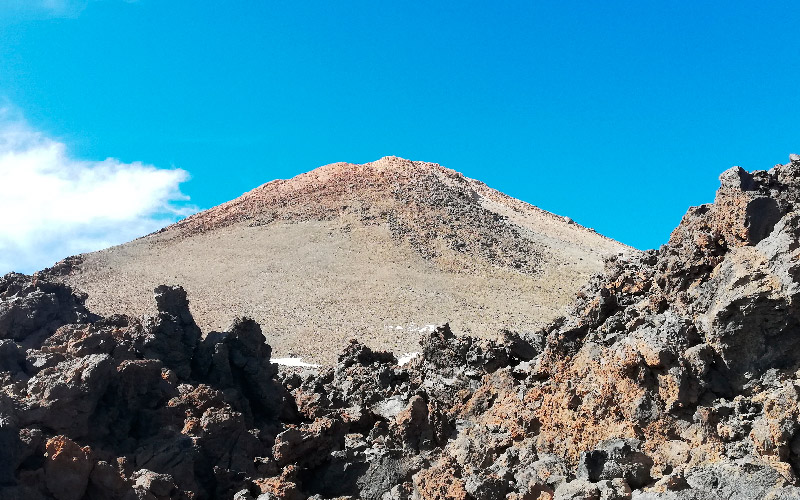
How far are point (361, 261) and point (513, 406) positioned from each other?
126 feet

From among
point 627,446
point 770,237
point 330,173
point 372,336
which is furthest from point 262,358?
point 330,173

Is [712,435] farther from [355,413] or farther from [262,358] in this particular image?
[262,358]

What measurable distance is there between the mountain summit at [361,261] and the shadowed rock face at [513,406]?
17.2 m

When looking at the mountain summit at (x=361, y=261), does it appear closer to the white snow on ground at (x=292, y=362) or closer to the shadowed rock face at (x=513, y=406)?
the white snow on ground at (x=292, y=362)

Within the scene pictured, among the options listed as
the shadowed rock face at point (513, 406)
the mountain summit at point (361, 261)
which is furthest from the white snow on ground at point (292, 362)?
the shadowed rock face at point (513, 406)

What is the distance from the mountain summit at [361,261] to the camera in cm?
3678

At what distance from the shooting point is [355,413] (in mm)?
11938

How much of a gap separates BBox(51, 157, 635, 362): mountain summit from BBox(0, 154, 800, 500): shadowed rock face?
56.6 ft

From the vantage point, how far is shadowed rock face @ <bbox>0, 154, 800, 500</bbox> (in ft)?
23.0

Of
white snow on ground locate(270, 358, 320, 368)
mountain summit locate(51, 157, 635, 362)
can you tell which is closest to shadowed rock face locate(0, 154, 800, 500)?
white snow on ground locate(270, 358, 320, 368)

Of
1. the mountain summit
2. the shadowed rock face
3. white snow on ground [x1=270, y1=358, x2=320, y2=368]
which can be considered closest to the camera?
the shadowed rock face

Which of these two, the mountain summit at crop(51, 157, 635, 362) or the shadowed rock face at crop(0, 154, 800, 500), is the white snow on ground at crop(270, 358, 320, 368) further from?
the shadowed rock face at crop(0, 154, 800, 500)

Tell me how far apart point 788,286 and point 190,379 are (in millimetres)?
9241

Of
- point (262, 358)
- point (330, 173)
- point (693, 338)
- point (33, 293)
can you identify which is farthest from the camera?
point (330, 173)
